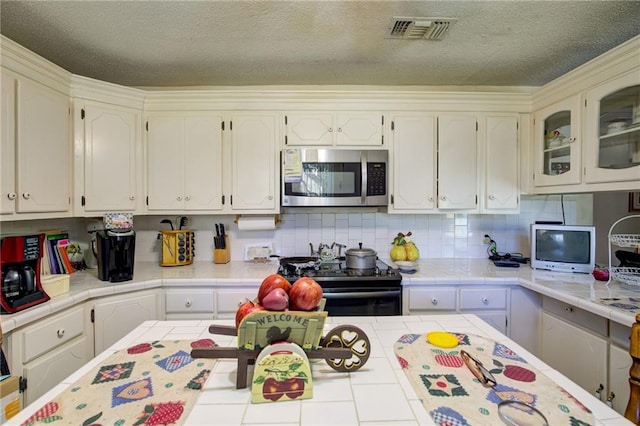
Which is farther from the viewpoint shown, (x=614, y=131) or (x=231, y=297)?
(x=231, y=297)

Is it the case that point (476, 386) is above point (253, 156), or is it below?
below

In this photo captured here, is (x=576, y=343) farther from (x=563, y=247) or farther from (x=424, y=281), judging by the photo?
(x=424, y=281)

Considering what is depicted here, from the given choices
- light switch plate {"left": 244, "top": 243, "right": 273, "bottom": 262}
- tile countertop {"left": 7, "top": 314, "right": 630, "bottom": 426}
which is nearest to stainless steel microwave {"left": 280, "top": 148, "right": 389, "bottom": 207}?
light switch plate {"left": 244, "top": 243, "right": 273, "bottom": 262}

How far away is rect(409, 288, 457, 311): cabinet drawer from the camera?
199 cm

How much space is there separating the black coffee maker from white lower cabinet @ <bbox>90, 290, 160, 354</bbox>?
0.46 feet

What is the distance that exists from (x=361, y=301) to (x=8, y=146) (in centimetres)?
221

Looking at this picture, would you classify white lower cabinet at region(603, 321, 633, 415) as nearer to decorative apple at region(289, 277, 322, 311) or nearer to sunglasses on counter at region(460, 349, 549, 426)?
sunglasses on counter at region(460, 349, 549, 426)

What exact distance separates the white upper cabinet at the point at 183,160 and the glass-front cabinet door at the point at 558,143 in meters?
2.51

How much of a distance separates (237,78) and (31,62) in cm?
125

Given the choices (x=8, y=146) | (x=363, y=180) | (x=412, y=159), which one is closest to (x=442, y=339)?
(x=363, y=180)

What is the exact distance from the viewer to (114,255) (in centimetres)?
186

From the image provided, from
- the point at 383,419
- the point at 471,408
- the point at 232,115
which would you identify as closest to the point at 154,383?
the point at 383,419

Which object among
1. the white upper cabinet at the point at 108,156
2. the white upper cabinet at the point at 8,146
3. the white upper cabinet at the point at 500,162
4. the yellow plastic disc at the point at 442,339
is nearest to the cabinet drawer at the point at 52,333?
the white upper cabinet at the point at 8,146

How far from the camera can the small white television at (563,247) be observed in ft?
6.31
